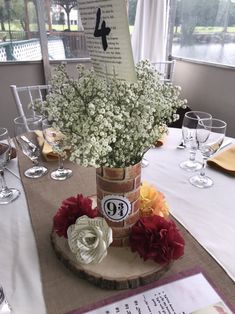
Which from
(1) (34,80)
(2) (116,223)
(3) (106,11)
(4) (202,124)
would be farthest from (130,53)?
(1) (34,80)

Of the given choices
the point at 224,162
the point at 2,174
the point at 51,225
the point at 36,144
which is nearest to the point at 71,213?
the point at 51,225

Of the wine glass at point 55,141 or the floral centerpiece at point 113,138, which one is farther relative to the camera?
the wine glass at point 55,141

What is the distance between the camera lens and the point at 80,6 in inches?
20.3

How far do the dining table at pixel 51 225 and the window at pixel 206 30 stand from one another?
1604 millimetres

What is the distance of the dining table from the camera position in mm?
507

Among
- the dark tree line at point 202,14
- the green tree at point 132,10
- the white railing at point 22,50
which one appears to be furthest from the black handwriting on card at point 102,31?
the green tree at point 132,10

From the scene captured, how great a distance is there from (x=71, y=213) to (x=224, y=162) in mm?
592

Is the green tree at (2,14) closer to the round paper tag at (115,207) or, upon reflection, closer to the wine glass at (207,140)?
the wine glass at (207,140)

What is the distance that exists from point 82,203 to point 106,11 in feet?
1.29

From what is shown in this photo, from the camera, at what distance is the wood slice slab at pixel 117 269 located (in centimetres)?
52

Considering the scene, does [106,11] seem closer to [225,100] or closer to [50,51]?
[225,100]

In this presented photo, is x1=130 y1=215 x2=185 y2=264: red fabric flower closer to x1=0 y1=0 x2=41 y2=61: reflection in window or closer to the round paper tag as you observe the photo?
the round paper tag

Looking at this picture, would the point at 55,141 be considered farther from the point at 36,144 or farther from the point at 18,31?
the point at 18,31

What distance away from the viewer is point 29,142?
926 mm
